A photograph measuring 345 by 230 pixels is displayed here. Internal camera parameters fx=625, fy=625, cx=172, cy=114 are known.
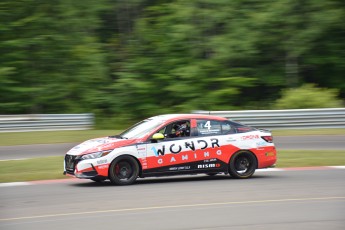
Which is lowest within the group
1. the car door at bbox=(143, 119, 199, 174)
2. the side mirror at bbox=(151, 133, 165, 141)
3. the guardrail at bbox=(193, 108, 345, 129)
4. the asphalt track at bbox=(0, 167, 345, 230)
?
the asphalt track at bbox=(0, 167, 345, 230)

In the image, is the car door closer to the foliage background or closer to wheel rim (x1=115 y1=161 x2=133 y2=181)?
wheel rim (x1=115 y1=161 x2=133 y2=181)

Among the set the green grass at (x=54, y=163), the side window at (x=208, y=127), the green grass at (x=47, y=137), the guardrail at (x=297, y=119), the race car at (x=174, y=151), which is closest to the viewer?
the race car at (x=174, y=151)

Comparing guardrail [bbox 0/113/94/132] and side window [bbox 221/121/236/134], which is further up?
guardrail [bbox 0/113/94/132]

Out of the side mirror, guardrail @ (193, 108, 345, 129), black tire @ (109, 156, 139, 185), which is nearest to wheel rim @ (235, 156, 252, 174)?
the side mirror

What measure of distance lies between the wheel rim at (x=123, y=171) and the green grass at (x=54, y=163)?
2.35 metres

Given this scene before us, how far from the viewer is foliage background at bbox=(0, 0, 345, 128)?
3008 centimetres

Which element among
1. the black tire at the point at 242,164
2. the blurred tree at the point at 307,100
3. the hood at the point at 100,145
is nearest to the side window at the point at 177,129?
the hood at the point at 100,145

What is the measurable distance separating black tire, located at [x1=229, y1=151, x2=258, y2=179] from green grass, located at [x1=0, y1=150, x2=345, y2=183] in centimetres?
276

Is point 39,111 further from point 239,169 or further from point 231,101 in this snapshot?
point 239,169

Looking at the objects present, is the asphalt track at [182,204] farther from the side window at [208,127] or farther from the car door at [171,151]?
the side window at [208,127]

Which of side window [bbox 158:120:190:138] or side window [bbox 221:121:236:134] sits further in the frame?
side window [bbox 221:121:236:134]

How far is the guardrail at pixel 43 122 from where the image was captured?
24.6 meters

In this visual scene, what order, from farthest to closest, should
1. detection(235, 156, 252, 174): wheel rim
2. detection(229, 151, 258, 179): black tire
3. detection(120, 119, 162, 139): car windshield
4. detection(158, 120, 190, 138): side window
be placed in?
1. detection(235, 156, 252, 174): wheel rim
2. detection(229, 151, 258, 179): black tire
3. detection(158, 120, 190, 138): side window
4. detection(120, 119, 162, 139): car windshield

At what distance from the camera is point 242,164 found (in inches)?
551
